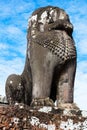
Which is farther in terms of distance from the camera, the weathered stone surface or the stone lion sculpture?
the stone lion sculpture

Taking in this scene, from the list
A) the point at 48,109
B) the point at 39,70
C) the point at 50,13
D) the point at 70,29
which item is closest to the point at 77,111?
the point at 48,109

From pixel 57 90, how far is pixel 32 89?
0.34 meters

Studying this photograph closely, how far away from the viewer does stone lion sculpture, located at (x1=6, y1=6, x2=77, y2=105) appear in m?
4.52

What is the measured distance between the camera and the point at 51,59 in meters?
4.52

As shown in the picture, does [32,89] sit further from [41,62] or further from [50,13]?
[50,13]

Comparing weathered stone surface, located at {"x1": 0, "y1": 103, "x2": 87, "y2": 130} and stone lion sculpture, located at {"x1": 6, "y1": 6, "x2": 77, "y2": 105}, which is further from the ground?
stone lion sculpture, located at {"x1": 6, "y1": 6, "x2": 77, "y2": 105}

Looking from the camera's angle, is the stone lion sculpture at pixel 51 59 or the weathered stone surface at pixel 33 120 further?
the stone lion sculpture at pixel 51 59

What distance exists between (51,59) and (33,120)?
5.15 feet

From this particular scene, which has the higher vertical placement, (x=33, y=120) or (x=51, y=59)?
(x=51, y=59)

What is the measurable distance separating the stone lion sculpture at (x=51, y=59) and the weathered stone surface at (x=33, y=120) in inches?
40.6

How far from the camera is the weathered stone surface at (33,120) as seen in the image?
9.50 feet

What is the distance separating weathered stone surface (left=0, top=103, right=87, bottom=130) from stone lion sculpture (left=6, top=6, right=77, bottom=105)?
103cm

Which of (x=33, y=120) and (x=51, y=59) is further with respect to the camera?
(x=51, y=59)

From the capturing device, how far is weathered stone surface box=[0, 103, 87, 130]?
2.89m
